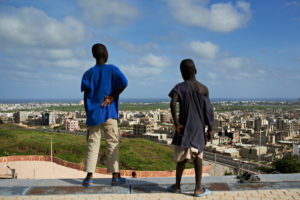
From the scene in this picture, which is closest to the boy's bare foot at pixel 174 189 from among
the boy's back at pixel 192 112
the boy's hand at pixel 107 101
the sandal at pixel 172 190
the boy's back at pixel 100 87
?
the sandal at pixel 172 190

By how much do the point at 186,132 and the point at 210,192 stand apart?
648mm

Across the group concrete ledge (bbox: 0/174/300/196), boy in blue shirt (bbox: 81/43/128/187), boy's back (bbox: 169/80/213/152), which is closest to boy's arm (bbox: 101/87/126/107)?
boy in blue shirt (bbox: 81/43/128/187)

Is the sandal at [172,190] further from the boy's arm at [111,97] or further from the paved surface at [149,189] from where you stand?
the boy's arm at [111,97]

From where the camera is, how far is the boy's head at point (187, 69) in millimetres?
2801

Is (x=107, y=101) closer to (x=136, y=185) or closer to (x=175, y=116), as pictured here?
(x=175, y=116)

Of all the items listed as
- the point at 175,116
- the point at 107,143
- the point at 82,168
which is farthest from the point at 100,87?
the point at 82,168

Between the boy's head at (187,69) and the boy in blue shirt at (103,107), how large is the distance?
64 cm

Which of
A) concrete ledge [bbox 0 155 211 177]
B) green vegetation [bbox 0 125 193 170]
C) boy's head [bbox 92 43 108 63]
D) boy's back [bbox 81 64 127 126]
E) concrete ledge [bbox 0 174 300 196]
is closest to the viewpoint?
concrete ledge [bbox 0 174 300 196]

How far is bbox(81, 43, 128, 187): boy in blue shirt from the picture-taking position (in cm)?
297

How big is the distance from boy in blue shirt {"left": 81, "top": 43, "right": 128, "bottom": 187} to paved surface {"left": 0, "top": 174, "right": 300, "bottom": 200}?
236 mm

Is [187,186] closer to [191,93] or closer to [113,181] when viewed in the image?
[113,181]

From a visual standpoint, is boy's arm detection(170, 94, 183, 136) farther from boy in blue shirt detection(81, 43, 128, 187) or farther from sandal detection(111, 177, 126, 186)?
sandal detection(111, 177, 126, 186)

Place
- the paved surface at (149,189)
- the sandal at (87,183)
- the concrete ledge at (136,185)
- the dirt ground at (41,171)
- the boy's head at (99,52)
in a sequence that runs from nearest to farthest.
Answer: the paved surface at (149,189), the concrete ledge at (136,185), the sandal at (87,183), the boy's head at (99,52), the dirt ground at (41,171)

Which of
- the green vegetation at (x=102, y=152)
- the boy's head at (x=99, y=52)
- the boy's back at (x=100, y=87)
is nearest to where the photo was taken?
the boy's back at (x=100, y=87)
